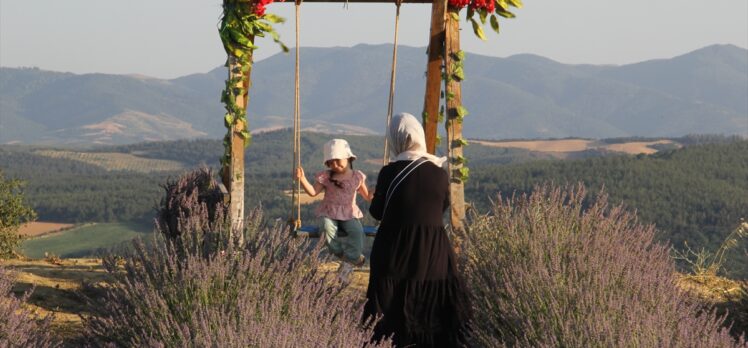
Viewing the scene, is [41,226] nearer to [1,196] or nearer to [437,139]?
[1,196]

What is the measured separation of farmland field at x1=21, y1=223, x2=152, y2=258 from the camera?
2876 inches

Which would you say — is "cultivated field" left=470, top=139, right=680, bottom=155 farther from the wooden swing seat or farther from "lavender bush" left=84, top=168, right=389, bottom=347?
"lavender bush" left=84, top=168, right=389, bottom=347

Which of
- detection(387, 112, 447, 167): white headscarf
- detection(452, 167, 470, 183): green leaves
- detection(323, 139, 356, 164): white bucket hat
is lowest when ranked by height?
detection(452, 167, 470, 183): green leaves

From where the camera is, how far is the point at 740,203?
68.6m

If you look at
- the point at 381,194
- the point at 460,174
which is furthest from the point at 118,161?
the point at 381,194

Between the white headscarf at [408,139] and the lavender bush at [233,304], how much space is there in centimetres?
74

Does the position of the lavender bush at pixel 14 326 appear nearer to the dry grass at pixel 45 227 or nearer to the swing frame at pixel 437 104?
the swing frame at pixel 437 104

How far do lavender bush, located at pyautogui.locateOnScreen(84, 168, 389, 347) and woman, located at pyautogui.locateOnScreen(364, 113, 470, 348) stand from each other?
0.86 feet

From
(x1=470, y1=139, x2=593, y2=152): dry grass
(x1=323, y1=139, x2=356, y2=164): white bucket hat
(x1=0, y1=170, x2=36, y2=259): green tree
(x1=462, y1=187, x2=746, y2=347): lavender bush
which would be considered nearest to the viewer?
(x1=462, y1=187, x2=746, y2=347): lavender bush

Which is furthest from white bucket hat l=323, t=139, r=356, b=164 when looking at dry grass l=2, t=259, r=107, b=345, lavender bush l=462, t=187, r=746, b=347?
dry grass l=2, t=259, r=107, b=345

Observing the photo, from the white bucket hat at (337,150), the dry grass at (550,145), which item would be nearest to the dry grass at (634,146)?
the dry grass at (550,145)

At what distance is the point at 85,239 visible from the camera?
258ft

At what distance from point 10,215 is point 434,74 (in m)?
6.32

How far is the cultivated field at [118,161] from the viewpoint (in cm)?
13888
